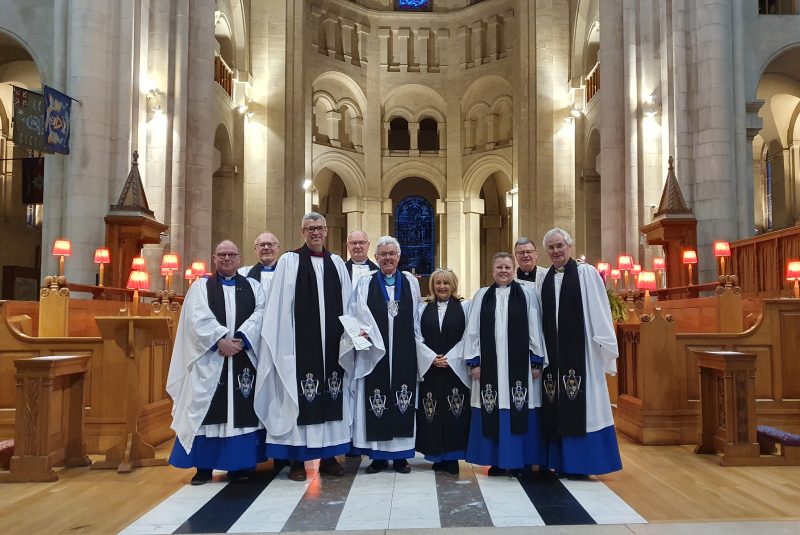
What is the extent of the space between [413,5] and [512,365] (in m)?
24.1

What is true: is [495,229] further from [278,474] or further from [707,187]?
[278,474]

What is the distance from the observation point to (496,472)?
5.76m

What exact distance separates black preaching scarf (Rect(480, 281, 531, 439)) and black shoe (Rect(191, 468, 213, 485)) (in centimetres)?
207

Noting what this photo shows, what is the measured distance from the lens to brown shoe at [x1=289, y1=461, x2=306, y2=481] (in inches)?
220

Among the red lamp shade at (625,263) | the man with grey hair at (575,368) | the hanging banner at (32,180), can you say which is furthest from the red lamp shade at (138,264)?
the red lamp shade at (625,263)

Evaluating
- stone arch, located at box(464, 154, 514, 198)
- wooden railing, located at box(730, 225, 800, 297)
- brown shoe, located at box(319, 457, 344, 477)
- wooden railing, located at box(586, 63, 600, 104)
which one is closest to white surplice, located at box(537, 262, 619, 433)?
brown shoe, located at box(319, 457, 344, 477)

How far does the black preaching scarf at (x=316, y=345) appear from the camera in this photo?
18.8ft

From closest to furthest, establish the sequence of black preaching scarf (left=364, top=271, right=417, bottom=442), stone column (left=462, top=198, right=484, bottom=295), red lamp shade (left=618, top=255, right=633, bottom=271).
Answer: black preaching scarf (left=364, top=271, right=417, bottom=442) < red lamp shade (left=618, top=255, right=633, bottom=271) < stone column (left=462, top=198, right=484, bottom=295)

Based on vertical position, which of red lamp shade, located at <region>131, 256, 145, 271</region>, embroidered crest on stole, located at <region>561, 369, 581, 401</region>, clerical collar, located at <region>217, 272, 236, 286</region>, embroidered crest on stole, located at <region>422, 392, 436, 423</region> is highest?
red lamp shade, located at <region>131, 256, 145, 271</region>

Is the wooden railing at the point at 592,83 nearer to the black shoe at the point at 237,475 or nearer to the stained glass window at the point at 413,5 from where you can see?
the stained glass window at the point at 413,5

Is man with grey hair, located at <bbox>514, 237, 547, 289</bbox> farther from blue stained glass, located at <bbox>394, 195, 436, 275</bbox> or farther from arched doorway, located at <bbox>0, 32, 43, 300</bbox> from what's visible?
blue stained glass, located at <bbox>394, 195, 436, 275</bbox>

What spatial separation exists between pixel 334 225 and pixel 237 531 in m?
25.5

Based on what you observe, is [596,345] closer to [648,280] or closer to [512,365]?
[512,365]

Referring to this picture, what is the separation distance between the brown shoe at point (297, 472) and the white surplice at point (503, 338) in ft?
4.47
